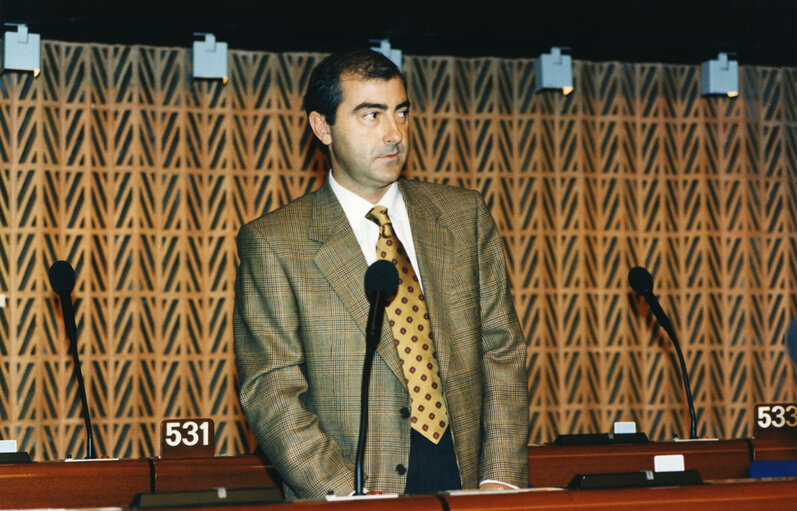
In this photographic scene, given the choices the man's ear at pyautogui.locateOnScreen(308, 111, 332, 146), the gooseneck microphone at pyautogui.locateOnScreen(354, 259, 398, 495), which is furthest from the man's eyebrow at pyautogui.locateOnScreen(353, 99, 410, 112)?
the gooseneck microphone at pyautogui.locateOnScreen(354, 259, 398, 495)

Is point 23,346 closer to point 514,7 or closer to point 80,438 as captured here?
point 80,438

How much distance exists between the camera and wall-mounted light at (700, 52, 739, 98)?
631cm

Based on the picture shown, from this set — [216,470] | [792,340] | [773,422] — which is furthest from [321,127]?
[773,422]

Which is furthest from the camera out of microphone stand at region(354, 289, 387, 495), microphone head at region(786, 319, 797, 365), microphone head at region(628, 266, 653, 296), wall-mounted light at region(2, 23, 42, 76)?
wall-mounted light at region(2, 23, 42, 76)

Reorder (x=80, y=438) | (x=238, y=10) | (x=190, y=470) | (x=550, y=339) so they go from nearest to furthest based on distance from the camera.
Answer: (x=190, y=470) → (x=238, y=10) → (x=80, y=438) → (x=550, y=339)

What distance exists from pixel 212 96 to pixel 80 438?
2.21 metres

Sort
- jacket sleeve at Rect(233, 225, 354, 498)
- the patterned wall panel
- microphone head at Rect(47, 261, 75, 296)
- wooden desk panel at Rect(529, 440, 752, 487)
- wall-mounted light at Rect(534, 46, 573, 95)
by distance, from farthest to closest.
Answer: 1. wall-mounted light at Rect(534, 46, 573, 95)
2. the patterned wall panel
3. microphone head at Rect(47, 261, 75, 296)
4. wooden desk panel at Rect(529, 440, 752, 487)
5. jacket sleeve at Rect(233, 225, 354, 498)

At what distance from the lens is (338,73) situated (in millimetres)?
2318

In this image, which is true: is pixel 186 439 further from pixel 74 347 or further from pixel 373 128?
pixel 373 128

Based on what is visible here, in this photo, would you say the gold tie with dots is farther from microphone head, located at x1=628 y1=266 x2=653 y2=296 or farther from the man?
microphone head, located at x1=628 y1=266 x2=653 y2=296

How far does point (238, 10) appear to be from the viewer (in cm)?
530

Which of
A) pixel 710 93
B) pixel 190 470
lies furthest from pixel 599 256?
pixel 190 470

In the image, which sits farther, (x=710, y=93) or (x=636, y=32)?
(x=710, y=93)

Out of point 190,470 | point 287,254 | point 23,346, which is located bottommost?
point 190,470
